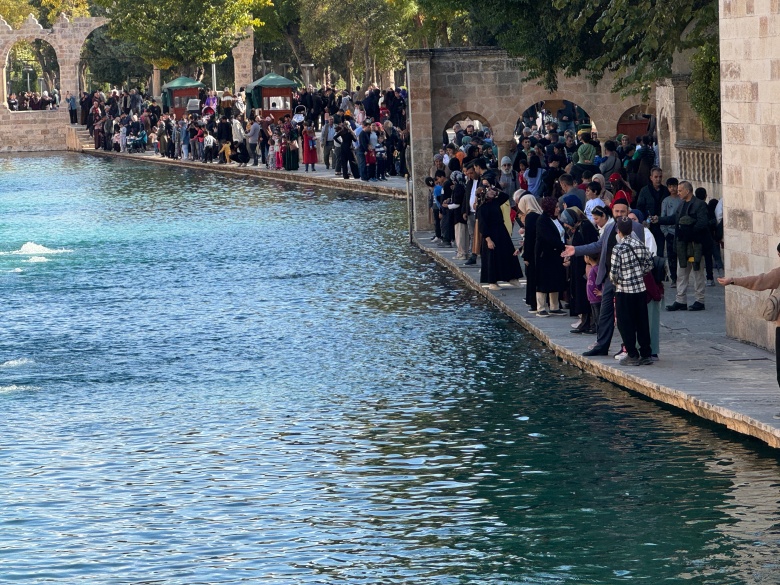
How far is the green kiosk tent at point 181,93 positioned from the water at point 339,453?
34025 mm

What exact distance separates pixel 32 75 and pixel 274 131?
5747 cm

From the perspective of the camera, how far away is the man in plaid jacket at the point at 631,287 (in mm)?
13516

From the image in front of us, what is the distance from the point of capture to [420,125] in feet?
84.0

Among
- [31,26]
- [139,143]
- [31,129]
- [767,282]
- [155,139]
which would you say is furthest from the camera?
[31,26]

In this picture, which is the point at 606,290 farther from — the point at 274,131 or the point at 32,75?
the point at 32,75

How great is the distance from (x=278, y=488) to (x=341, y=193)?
2474 centimetres

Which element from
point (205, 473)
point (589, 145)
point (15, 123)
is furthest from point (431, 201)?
point (15, 123)

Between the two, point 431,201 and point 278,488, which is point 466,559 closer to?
point 278,488

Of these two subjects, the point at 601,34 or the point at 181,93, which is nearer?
the point at 601,34

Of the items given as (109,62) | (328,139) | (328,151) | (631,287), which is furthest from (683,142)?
(109,62)

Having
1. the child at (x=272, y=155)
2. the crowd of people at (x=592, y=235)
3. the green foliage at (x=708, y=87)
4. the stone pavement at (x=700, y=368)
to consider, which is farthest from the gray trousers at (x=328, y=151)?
the stone pavement at (x=700, y=368)

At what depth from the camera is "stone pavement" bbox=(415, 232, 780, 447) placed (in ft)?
38.5

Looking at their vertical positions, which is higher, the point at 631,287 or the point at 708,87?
the point at 708,87

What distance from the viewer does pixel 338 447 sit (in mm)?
12023
